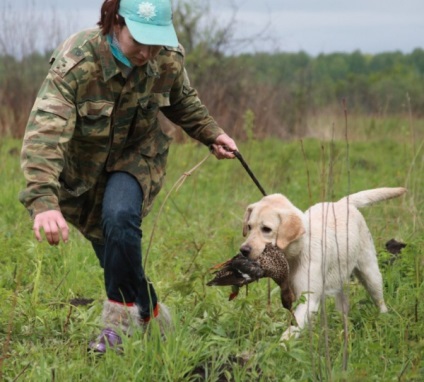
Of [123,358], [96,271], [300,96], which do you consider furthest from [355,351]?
[300,96]

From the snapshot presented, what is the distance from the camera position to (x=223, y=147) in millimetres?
5043

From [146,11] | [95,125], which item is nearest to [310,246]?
[95,125]

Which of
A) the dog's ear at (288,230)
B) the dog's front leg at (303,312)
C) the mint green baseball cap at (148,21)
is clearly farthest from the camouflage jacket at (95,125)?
the dog's front leg at (303,312)

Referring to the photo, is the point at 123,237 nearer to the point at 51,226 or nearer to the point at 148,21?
the point at 51,226

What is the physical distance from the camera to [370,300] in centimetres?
558

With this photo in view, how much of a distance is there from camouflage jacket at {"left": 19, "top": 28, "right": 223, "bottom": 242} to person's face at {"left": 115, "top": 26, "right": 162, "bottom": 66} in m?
0.08

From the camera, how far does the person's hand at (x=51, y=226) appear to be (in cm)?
371

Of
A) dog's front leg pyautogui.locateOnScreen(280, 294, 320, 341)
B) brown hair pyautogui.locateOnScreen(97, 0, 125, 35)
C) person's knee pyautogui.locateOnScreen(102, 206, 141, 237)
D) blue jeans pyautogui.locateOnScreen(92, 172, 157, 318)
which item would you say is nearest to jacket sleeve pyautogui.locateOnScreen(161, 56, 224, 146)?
blue jeans pyautogui.locateOnScreen(92, 172, 157, 318)

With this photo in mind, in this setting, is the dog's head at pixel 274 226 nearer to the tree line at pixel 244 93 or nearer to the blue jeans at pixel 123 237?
the blue jeans at pixel 123 237

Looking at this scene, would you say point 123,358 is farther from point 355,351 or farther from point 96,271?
point 96,271

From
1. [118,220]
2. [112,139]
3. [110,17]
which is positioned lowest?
[118,220]

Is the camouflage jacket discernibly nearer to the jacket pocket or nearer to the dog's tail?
the jacket pocket

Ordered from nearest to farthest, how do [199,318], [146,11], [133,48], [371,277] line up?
1. [146,11]
2. [133,48]
3. [199,318]
4. [371,277]

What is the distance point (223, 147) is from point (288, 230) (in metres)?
0.62
